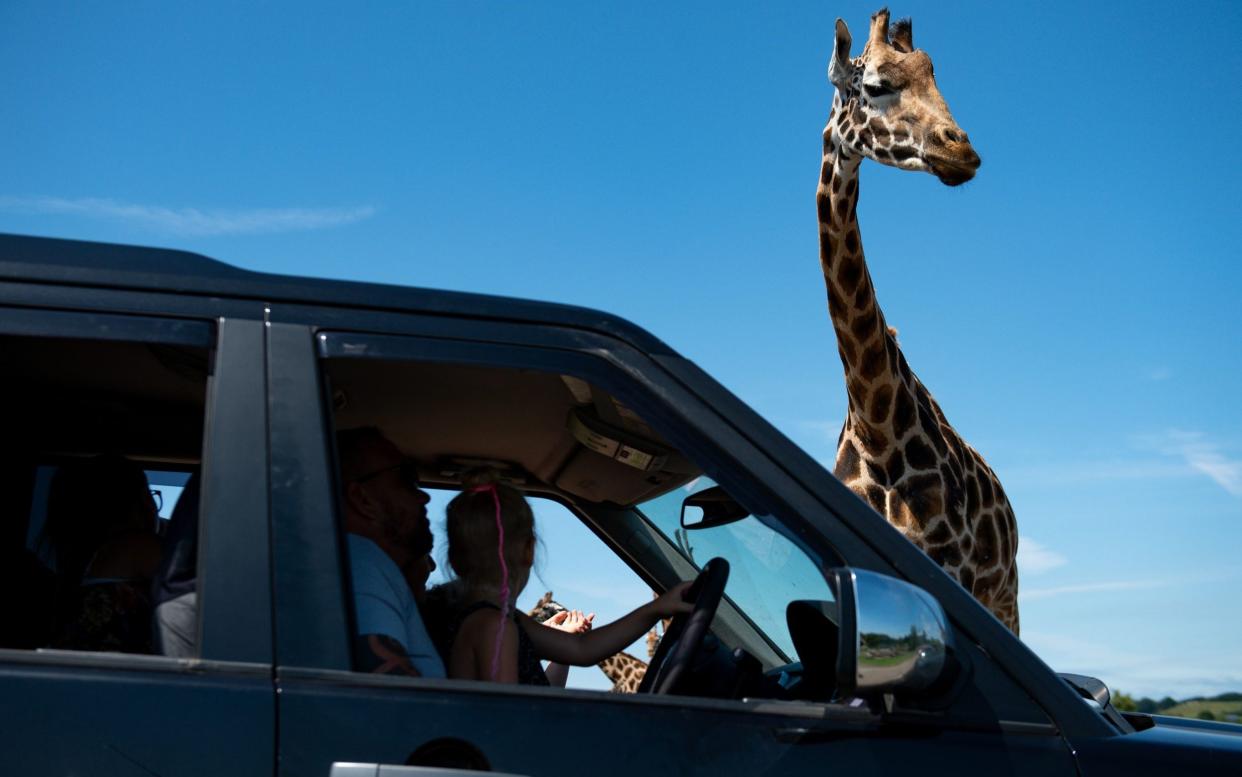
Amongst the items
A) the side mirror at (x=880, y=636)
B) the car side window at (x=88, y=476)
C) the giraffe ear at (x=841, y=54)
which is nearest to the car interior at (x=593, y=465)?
the side mirror at (x=880, y=636)

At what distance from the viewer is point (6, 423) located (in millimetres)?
3297

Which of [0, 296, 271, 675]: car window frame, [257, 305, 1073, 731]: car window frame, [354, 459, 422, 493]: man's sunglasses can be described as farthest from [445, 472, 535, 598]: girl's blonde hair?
[0, 296, 271, 675]: car window frame

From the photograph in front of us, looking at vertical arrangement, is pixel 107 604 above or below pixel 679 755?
above

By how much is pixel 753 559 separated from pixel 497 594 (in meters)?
0.64

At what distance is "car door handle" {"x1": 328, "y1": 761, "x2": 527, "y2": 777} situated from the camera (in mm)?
2008

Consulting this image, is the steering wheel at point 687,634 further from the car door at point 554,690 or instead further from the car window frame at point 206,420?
the car window frame at point 206,420

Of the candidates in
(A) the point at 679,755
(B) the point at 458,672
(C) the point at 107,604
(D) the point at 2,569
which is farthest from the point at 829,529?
(D) the point at 2,569

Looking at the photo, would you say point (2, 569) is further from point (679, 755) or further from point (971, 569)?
point (971, 569)

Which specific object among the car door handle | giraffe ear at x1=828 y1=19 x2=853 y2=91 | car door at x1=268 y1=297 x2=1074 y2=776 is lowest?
the car door handle

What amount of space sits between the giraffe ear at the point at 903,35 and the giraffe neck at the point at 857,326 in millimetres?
1080

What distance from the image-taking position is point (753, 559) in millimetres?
3219

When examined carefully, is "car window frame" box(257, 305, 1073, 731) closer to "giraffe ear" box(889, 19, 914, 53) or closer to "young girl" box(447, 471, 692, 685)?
"young girl" box(447, 471, 692, 685)

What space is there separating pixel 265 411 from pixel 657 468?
147cm

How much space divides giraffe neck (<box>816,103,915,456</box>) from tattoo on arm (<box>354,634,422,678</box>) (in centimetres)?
565
